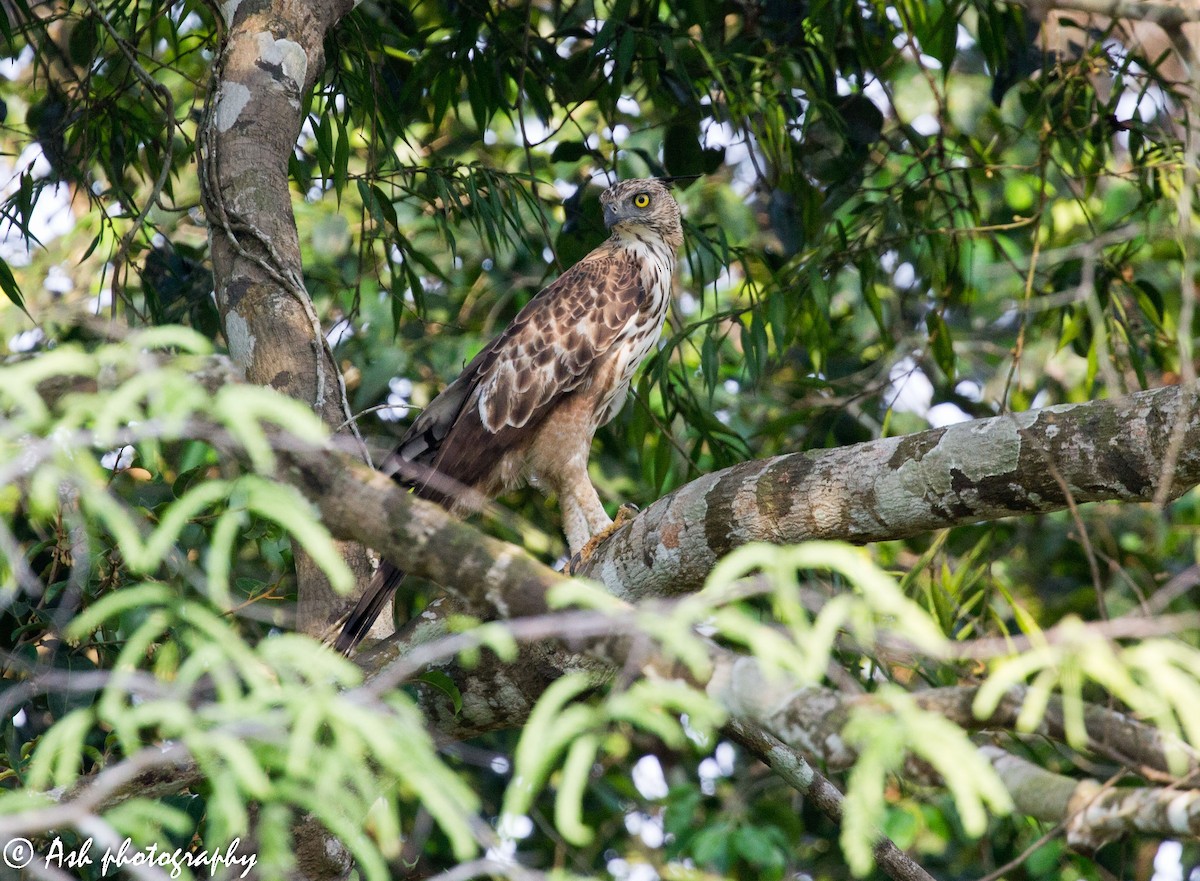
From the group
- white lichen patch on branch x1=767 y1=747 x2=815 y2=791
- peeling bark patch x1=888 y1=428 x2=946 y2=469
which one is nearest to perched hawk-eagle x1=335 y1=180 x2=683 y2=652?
white lichen patch on branch x1=767 y1=747 x2=815 y2=791

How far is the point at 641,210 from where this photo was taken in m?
4.57

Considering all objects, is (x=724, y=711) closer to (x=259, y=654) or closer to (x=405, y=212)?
(x=259, y=654)

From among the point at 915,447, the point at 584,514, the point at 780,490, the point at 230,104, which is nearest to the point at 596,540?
the point at 584,514

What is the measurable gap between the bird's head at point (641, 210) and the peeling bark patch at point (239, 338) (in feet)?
5.79

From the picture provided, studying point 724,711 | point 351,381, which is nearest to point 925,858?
point 351,381

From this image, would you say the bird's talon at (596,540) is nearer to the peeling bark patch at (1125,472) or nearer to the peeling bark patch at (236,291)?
the peeling bark patch at (236,291)

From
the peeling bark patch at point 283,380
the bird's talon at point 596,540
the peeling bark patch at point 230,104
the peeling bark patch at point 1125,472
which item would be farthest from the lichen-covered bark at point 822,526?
the peeling bark patch at point 230,104

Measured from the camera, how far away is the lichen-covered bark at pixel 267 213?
10.1ft

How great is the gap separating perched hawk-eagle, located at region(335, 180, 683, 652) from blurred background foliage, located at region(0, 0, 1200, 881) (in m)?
0.16

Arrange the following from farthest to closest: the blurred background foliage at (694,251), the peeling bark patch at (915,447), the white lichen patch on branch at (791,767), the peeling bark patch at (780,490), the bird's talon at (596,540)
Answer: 1. the blurred background foliage at (694,251)
2. the bird's talon at (596,540)
3. the white lichen patch on branch at (791,767)
4. the peeling bark patch at (780,490)
5. the peeling bark patch at (915,447)

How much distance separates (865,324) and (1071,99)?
7.10 feet

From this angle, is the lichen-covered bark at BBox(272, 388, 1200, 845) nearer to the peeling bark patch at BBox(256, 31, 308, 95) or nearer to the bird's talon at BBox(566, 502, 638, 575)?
the bird's talon at BBox(566, 502, 638, 575)

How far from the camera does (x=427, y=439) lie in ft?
13.6

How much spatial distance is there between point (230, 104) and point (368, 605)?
4.40 ft
